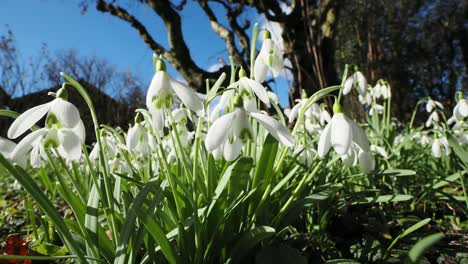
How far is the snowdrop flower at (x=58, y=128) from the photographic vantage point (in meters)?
0.74

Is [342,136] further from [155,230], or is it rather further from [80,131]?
[80,131]

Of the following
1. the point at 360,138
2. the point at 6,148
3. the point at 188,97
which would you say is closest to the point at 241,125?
the point at 188,97

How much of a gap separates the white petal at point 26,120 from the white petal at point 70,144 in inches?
2.5

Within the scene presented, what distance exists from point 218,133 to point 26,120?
0.42 meters

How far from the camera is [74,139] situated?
0.76 meters

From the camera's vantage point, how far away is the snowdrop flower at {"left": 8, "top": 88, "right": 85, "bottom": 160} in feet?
2.42

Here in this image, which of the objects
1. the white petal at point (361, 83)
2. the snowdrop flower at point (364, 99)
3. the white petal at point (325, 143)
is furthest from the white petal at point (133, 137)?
the snowdrop flower at point (364, 99)

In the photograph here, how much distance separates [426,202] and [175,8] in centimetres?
695

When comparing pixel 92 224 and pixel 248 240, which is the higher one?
pixel 92 224

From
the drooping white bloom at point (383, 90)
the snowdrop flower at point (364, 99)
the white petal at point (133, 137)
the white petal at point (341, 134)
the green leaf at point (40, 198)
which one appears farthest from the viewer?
the drooping white bloom at point (383, 90)

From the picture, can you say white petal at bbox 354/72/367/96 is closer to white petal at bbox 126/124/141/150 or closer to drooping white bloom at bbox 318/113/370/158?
drooping white bloom at bbox 318/113/370/158

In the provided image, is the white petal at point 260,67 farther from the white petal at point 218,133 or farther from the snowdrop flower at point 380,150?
the snowdrop flower at point 380,150

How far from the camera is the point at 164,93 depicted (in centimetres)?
82

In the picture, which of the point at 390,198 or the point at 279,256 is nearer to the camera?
the point at 279,256
